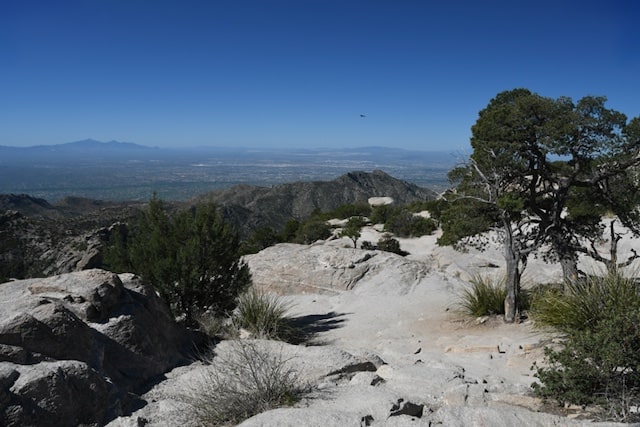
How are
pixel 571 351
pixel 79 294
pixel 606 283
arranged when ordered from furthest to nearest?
1. pixel 606 283
2. pixel 79 294
3. pixel 571 351

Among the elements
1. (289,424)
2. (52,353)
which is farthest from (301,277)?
(289,424)

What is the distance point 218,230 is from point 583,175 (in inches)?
344

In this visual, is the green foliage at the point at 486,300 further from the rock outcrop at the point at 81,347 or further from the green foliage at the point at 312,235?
the green foliage at the point at 312,235

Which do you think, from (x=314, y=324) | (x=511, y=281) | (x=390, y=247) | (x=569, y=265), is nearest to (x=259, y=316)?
(x=314, y=324)

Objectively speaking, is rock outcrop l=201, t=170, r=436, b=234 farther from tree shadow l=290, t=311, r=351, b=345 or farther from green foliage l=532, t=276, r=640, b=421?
green foliage l=532, t=276, r=640, b=421

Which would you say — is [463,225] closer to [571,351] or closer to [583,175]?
[583,175]

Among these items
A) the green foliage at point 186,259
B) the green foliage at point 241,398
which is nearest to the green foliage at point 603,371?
the green foliage at point 241,398

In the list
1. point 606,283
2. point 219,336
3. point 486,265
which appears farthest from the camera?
point 486,265

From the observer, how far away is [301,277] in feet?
51.5

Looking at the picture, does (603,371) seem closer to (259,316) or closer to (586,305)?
(586,305)

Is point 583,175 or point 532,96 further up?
point 532,96

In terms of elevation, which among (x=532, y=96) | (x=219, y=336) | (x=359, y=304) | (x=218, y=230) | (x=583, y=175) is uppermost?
(x=532, y=96)

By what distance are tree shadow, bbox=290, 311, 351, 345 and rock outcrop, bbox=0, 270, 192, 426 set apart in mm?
3526

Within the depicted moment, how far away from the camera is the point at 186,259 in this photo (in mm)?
9227
